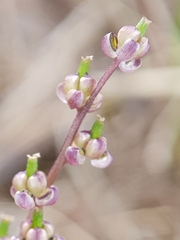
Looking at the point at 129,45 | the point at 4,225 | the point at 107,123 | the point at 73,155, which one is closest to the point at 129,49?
the point at 129,45

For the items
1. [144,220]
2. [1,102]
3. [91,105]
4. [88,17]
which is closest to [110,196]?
[144,220]

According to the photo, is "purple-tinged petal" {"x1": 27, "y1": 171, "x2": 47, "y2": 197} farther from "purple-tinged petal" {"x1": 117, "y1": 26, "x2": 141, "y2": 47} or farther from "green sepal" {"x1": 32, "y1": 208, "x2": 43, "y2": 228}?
"purple-tinged petal" {"x1": 117, "y1": 26, "x2": 141, "y2": 47}

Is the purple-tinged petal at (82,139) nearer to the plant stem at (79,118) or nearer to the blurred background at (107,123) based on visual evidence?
the plant stem at (79,118)

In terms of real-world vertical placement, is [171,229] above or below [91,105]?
above

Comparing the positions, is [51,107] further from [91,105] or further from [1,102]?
[91,105]

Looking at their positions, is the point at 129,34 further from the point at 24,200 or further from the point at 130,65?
the point at 24,200

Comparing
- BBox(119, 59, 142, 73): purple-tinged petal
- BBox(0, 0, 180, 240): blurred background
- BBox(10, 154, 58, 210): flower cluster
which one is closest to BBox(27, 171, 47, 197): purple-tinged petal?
BBox(10, 154, 58, 210): flower cluster

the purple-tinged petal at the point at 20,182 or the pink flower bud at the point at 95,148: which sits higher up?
the pink flower bud at the point at 95,148

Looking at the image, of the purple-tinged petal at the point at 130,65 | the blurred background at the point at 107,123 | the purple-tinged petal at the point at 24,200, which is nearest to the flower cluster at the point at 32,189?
the purple-tinged petal at the point at 24,200
